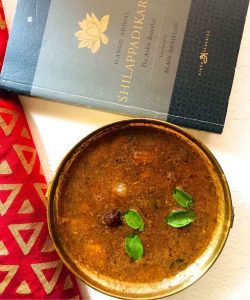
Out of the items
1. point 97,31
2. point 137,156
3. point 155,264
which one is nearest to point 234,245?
point 155,264

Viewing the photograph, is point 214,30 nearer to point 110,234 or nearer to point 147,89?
point 147,89

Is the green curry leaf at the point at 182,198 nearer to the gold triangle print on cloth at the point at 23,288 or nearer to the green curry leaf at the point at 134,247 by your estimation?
the green curry leaf at the point at 134,247

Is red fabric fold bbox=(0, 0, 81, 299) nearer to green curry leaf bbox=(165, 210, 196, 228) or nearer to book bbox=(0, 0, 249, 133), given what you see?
book bbox=(0, 0, 249, 133)

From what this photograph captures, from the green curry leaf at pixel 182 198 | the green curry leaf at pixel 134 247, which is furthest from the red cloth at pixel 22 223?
the green curry leaf at pixel 182 198

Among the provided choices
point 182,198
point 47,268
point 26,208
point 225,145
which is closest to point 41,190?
point 26,208

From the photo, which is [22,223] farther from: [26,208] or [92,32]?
[92,32]

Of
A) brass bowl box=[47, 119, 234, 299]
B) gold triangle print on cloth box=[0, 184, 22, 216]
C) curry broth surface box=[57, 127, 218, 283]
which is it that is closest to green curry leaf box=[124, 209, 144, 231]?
curry broth surface box=[57, 127, 218, 283]

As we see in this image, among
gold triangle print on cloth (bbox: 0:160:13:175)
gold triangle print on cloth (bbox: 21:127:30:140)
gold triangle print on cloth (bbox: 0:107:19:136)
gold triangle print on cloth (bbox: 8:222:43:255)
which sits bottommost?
gold triangle print on cloth (bbox: 8:222:43:255)
